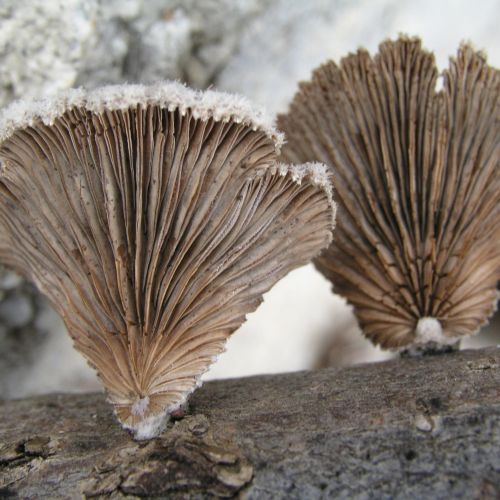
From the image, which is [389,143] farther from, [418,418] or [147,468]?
[147,468]

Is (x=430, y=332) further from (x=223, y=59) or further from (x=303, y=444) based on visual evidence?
(x=223, y=59)

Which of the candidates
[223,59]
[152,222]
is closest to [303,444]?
[152,222]

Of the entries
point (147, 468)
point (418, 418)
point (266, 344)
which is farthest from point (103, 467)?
point (266, 344)

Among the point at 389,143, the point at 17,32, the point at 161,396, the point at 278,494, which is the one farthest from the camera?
the point at 17,32

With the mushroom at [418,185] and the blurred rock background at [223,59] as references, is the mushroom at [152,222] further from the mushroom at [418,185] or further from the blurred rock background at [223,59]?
the blurred rock background at [223,59]

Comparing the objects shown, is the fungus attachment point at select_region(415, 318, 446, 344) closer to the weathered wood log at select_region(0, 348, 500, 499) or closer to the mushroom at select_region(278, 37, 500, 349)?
the mushroom at select_region(278, 37, 500, 349)

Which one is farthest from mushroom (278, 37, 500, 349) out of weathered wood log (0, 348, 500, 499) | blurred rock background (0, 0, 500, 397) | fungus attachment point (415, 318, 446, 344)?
blurred rock background (0, 0, 500, 397)
